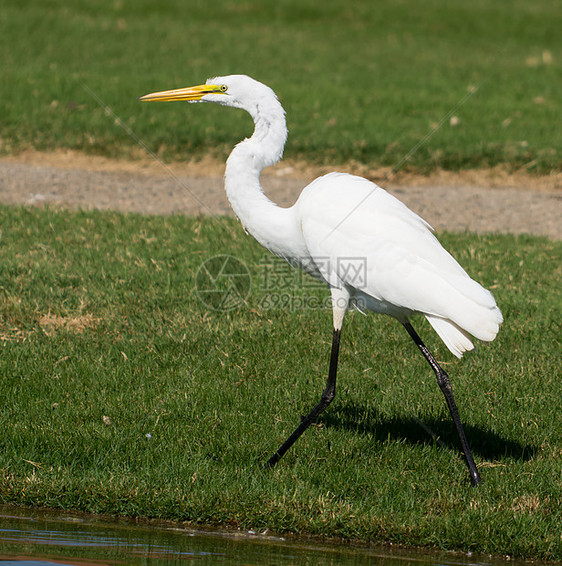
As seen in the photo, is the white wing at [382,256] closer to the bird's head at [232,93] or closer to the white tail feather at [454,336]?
the white tail feather at [454,336]

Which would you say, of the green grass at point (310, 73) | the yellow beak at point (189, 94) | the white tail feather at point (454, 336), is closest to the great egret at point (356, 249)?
the white tail feather at point (454, 336)

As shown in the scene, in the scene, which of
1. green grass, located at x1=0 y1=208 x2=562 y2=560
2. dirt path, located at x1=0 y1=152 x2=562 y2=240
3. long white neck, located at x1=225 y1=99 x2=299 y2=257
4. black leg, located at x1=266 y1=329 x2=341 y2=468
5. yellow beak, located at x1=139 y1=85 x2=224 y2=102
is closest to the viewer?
green grass, located at x1=0 y1=208 x2=562 y2=560

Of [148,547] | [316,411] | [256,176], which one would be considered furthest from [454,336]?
[148,547]

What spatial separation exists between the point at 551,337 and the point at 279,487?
2827mm

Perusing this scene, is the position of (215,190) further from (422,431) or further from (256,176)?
(422,431)

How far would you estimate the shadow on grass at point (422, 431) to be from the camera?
196 inches

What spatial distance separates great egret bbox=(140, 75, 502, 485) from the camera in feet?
15.3

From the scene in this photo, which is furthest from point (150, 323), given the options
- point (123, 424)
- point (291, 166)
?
point (291, 166)

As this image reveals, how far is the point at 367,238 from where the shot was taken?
16.1 ft

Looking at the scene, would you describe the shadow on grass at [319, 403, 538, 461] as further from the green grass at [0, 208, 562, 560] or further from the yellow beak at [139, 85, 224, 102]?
the yellow beak at [139, 85, 224, 102]

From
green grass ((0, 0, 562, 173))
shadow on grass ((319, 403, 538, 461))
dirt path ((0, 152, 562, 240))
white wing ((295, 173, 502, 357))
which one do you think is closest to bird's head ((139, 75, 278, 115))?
white wing ((295, 173, 502, 357))

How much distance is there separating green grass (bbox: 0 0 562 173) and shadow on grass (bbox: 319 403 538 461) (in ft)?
19.7

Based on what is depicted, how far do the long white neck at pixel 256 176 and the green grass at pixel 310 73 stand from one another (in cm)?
588

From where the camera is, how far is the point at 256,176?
518cm
